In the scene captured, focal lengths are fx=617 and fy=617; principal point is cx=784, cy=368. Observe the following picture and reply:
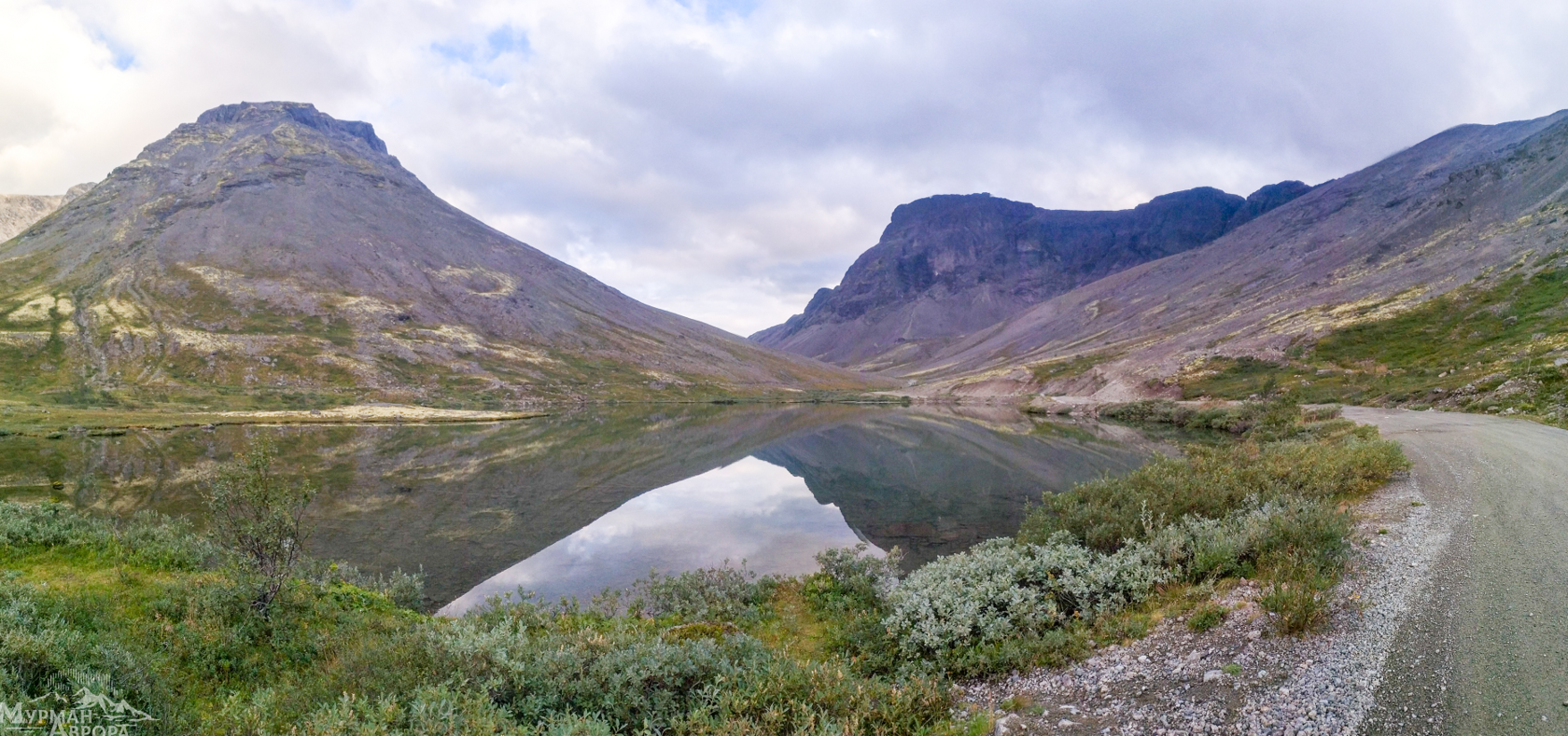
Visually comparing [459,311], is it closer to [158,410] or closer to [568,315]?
[568,315]

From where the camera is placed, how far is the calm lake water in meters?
22.2

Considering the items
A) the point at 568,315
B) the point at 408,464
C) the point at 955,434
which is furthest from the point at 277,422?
the point at 568,315

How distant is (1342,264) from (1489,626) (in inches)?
6540

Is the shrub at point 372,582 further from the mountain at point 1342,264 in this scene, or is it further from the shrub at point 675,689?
the mountain at point 1342,264

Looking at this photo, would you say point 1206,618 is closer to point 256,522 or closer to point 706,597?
point 706,597

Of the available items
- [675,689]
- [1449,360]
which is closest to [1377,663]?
[675,689]

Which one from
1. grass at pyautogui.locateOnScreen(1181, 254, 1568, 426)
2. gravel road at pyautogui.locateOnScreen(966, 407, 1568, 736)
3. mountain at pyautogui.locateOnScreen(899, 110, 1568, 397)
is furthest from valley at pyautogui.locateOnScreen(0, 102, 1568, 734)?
mountain at pyautogui.locateOnScreen(899, 110, 1568, 397)

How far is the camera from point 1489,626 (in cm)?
786

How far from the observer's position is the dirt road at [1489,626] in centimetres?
622

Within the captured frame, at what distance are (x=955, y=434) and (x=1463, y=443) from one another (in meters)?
43.3

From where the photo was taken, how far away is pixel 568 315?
18962cm

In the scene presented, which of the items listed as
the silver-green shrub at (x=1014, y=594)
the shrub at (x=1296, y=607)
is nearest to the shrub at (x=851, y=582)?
the silver-green shrub at (x=1014, y=594)

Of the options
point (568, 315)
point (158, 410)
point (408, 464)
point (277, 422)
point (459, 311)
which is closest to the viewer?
point (408, 464)

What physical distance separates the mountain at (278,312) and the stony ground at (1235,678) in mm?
114136
